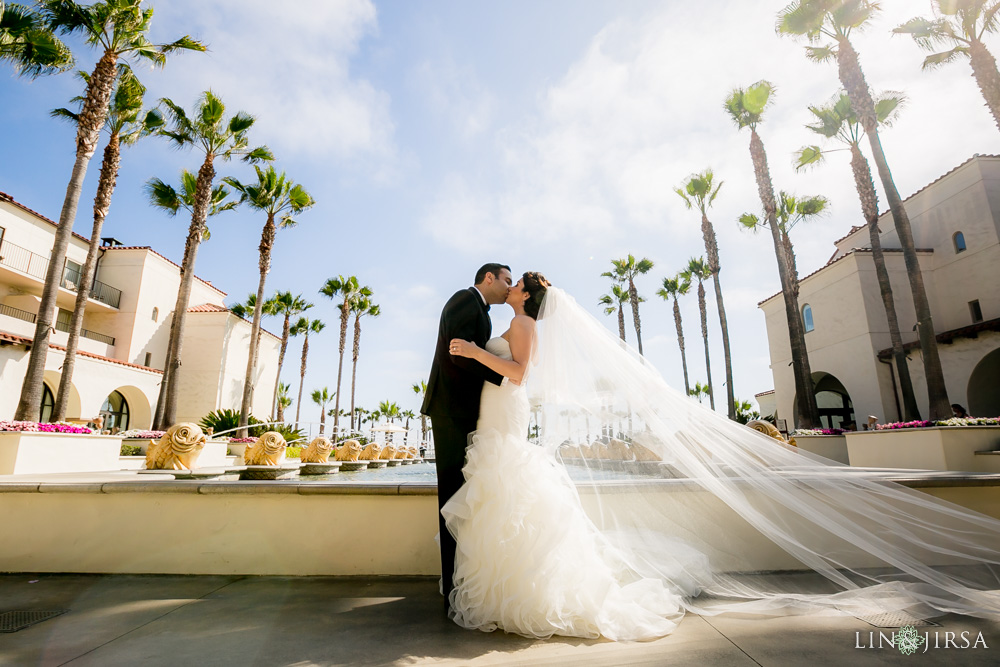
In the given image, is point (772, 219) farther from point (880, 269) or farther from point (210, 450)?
point (210, 450)

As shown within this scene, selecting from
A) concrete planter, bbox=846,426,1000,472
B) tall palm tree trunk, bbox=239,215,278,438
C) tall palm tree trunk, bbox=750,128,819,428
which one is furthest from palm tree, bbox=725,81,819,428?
tall palm tree trunk, bbox=239,215,278,438

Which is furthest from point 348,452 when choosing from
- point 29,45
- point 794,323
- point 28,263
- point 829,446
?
point 28,263

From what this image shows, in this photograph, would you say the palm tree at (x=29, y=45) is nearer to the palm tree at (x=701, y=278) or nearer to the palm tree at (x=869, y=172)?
the palm tree at (x=869, y=172)

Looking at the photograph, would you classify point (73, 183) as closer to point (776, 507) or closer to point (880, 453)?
point (776, 507)

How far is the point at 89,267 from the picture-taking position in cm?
1387

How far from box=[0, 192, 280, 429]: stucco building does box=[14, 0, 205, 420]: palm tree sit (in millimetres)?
6890

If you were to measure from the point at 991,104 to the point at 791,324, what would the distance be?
771 centimetres

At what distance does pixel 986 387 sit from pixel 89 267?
30897 millimetres

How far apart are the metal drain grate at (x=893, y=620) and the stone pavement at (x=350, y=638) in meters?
0.07

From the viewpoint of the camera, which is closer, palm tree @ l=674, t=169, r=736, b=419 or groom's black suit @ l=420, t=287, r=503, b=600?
groom's black suit @ l=420, t=287, r=503, b=600

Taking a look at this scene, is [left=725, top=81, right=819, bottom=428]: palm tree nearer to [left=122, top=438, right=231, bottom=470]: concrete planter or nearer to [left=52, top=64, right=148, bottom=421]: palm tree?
[left=122, top=438, right=231, bottom=470]: concrete planter

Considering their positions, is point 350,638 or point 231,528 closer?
point 350,638

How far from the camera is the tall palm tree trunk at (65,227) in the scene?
10.5 metres

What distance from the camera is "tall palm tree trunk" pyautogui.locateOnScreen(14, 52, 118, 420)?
34.6 feet
